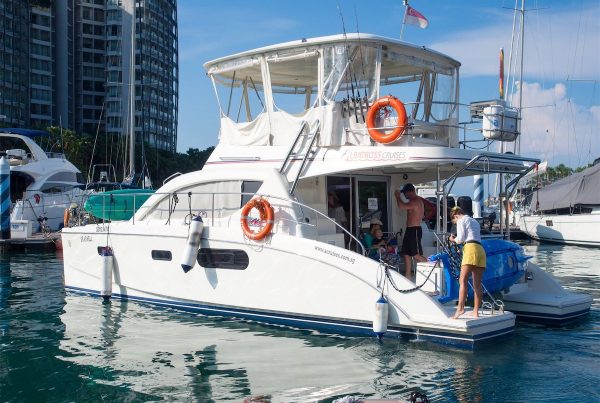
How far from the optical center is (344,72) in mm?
10328

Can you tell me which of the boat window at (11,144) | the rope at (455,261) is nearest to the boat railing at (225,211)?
the rope at (455,261)

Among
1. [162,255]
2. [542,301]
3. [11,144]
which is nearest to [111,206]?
[162,255]

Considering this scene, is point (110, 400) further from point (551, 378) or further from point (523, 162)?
point (523, 162)

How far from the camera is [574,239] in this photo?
28.6m

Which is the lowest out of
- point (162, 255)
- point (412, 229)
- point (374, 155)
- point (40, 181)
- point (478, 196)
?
point (162, 255)

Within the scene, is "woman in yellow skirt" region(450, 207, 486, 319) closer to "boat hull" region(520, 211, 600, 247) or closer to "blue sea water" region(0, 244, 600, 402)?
"blue sea water" region(0, 244, 600, 402)

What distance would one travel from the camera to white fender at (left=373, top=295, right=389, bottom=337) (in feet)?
28.0

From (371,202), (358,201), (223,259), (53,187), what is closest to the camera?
(223,259)

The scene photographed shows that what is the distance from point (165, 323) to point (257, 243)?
2043mm

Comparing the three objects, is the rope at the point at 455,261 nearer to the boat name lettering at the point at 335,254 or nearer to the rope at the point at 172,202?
the boat name lettering at the point at 335,254

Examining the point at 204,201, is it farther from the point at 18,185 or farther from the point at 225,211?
the point at 18,185

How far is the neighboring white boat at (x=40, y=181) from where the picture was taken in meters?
28.2

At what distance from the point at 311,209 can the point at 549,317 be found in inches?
168

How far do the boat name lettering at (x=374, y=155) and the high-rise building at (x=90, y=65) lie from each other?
245ft
